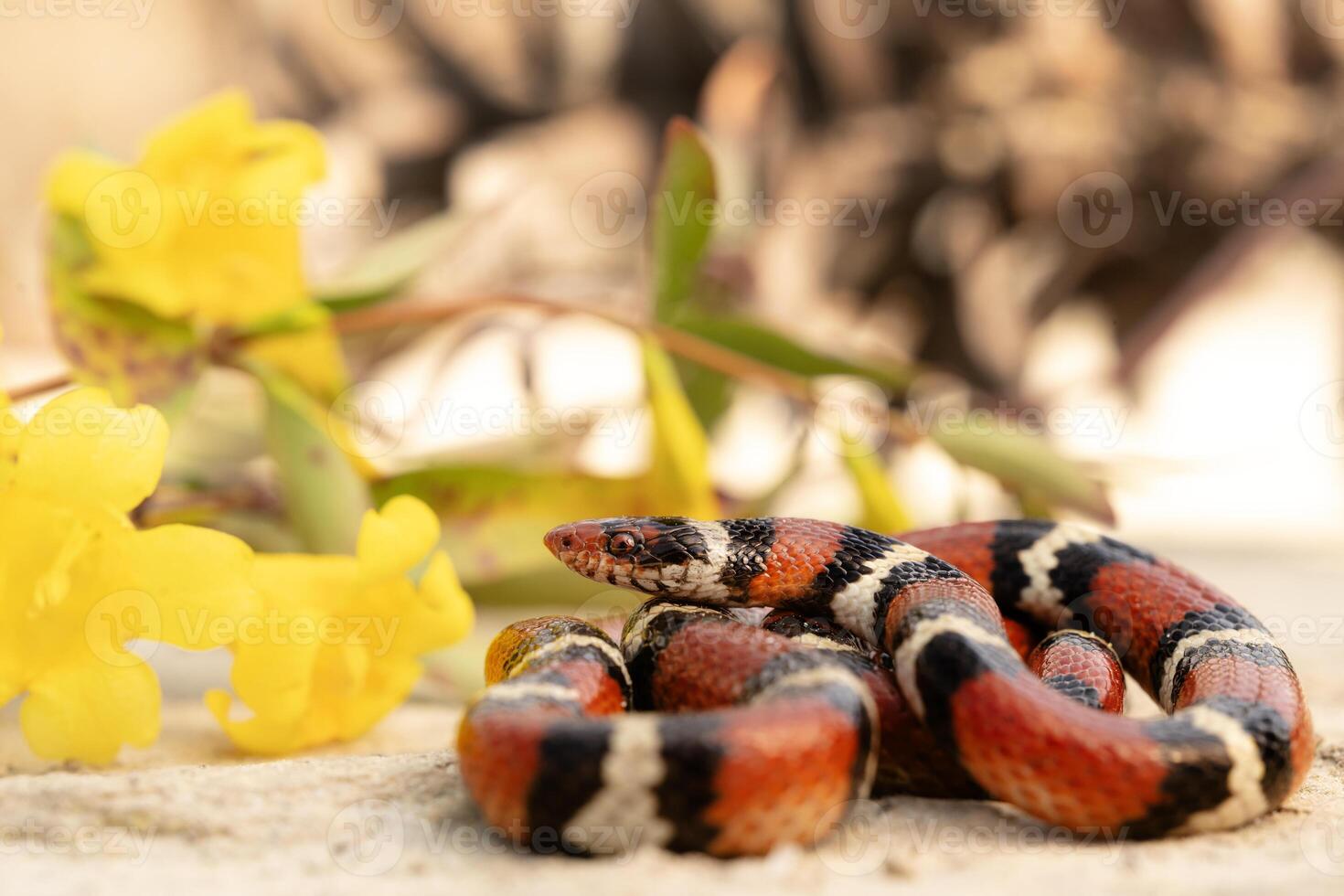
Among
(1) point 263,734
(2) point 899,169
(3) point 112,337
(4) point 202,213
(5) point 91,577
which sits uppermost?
(2) point 899,169

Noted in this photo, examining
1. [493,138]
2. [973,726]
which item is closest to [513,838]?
[973,726]

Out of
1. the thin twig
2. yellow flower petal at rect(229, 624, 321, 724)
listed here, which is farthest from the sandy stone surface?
the thin twig

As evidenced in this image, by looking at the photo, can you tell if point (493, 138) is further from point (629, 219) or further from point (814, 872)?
point (814, 872)

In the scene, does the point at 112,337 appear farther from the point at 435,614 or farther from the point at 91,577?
the point at 435,614

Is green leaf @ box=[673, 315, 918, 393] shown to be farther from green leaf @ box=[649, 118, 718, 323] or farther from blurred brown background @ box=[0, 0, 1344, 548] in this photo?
blurred brown background @ box=[0, 0, 1344, 548]

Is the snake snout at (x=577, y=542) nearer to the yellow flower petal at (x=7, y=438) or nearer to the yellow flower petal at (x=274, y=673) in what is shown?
the yellow flower petal at (x=274, y=673)

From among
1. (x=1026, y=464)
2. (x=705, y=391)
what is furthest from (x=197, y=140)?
(x=1026, y=464)
